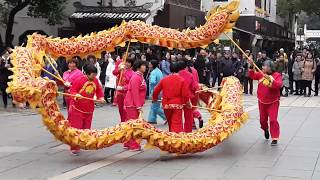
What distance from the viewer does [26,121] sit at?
13.1 metres

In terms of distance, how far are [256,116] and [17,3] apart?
11837 mm

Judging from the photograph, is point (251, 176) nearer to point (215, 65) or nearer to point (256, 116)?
point (256, 116)

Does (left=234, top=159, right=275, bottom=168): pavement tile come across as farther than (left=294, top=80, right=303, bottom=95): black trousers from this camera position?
No

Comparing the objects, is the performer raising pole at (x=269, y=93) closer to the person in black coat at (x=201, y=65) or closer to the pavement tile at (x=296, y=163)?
the pavement tile at (x=296, y=163)

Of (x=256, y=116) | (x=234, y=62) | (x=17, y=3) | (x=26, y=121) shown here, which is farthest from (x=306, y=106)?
(x=17, y=3)

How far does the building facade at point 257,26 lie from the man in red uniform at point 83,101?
75.8 feet

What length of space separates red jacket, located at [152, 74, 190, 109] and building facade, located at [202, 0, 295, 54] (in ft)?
74.2

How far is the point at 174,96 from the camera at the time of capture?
951cm

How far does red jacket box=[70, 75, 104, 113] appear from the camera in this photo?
9.25 m

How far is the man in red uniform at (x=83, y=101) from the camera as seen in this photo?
30.3ft

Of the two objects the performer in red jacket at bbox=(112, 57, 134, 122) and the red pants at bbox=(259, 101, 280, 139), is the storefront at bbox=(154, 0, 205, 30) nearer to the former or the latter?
the performer in red jacket at bbox=(112, 57, 134, 122)

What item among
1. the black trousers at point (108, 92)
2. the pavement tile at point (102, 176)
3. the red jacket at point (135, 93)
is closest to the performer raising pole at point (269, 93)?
the red jacket at point (135, 93)

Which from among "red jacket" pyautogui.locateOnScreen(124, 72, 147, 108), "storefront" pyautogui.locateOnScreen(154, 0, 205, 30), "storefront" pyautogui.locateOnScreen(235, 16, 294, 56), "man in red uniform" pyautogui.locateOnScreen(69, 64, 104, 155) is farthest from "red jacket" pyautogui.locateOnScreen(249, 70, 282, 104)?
"storefront" pyautogui.locateOnScreen(235, 16, 294, 56)

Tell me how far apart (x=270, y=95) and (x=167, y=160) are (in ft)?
8.41
